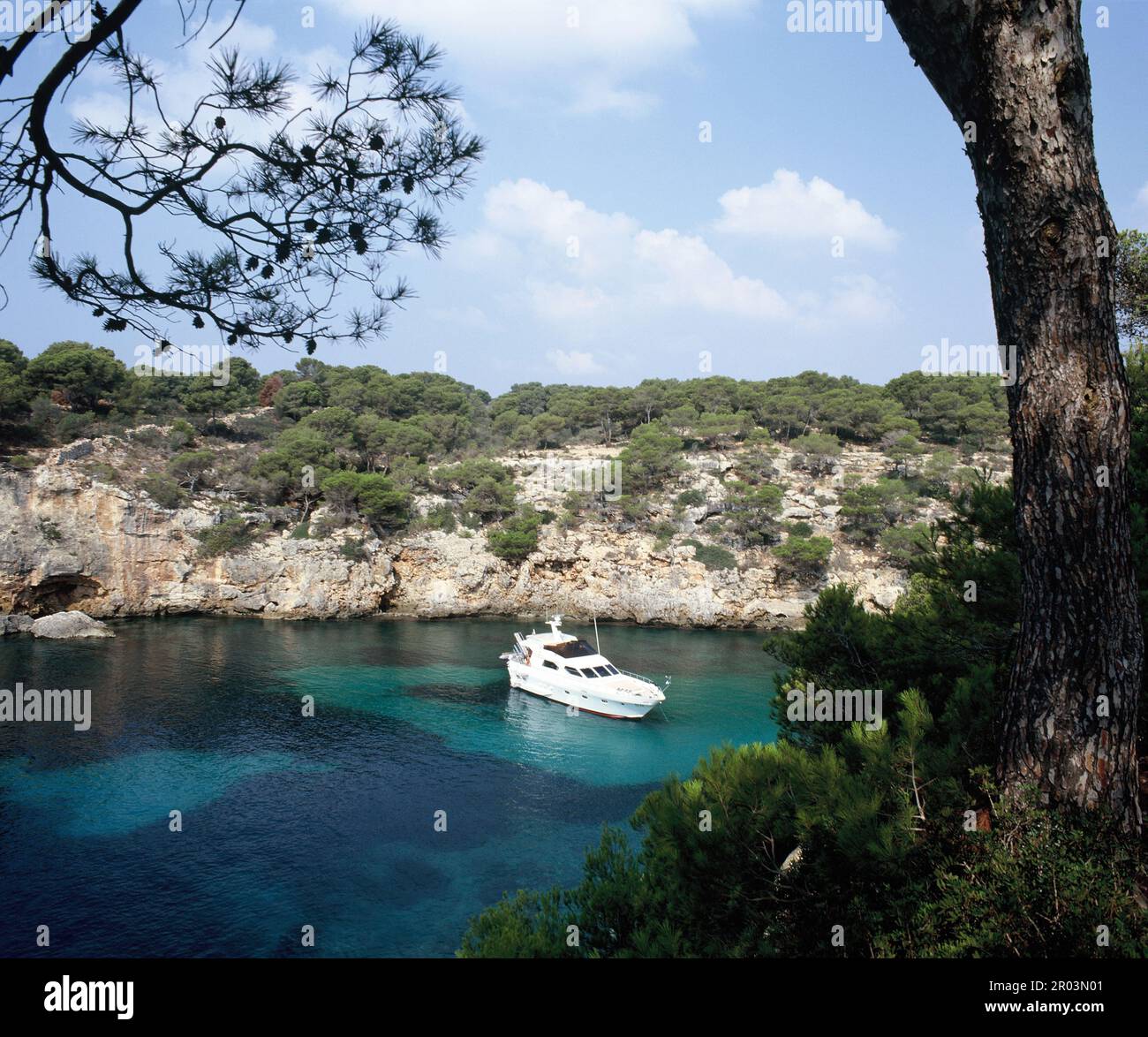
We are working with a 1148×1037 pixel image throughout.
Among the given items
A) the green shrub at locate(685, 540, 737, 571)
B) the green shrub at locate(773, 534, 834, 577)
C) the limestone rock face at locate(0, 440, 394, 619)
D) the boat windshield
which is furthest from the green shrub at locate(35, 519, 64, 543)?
the green shrub at locate(773, 534, 834, 577)

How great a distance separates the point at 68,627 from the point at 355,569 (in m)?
9.74

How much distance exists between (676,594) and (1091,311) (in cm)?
2801

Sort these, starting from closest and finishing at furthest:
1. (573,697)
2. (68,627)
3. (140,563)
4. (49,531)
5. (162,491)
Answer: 1. (573,697)
2. (68,627)
3. (49,531)
4. (140,563)
5. (162,491)

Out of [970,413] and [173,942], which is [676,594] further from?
[173,942]

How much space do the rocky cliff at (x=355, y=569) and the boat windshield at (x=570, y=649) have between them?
9820mm

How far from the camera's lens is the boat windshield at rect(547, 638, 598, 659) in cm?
2050

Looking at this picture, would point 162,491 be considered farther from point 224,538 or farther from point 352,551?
point 352,551

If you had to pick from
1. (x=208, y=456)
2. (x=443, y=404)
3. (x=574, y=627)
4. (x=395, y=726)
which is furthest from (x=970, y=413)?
(x=208, y=456)

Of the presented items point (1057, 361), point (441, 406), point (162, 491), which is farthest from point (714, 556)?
point (1057, 361)

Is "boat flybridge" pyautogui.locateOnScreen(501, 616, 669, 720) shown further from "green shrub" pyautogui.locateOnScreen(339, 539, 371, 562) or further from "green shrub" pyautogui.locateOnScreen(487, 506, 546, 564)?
"green shrub" pyautogui.locateOnScreen(339, 539, 371, 562)

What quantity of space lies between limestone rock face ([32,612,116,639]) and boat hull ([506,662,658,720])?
14384 mm

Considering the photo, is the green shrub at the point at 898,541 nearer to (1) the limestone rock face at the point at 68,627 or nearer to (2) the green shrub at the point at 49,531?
(1) the limestone rock face at the point at 68,627

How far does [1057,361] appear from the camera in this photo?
2.66 meters

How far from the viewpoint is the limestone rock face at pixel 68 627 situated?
23.9 metres
